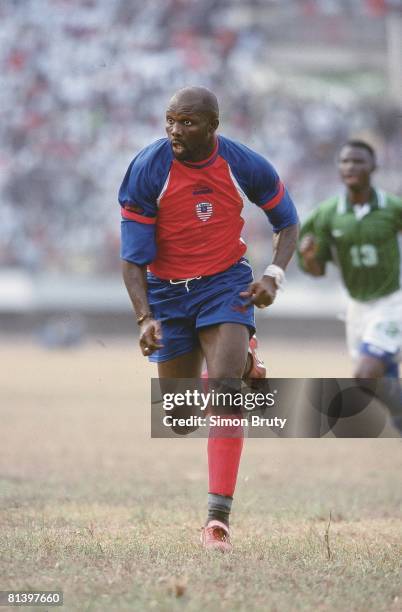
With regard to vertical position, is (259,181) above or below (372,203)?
below

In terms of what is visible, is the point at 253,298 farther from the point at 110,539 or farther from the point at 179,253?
the point at 110,539

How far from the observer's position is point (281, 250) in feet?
18.3

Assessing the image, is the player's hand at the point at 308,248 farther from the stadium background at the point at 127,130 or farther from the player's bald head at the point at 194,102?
the stadium background at the point at 127,130

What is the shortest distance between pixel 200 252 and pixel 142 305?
0.42m

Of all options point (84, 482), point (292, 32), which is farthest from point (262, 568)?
point (292, 32)

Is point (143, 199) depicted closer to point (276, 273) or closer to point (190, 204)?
point (190, 204)

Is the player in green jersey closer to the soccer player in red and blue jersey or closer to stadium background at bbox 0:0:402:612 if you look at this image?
the soccer player in red and blue jersey

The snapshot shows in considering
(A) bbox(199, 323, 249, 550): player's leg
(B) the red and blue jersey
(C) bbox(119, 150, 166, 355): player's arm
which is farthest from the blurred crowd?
(A) bbox(199, 323, 249, 550): player's leg

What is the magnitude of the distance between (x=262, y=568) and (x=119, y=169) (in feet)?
78.0

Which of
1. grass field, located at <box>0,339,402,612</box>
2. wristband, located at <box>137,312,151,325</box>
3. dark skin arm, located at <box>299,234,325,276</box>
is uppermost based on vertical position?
dark skin arm, located at <box>299,234,325,276</box>

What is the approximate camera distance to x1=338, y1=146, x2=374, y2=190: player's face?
8.00 metres

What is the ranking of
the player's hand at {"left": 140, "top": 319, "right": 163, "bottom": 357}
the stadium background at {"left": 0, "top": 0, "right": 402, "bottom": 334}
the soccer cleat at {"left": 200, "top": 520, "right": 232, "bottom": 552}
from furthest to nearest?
1. the stadium background at {"left": 0, "top": 0, "right": 402, "bottom": 334}
2. the player's hand at {"left": 140, "top": 319, "right": 163, "bottom": 357}
3. the soccer cleat at {"left": 200, "top": 520, "right": 232, "bottom": 552}

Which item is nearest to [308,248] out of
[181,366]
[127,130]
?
[181,366]

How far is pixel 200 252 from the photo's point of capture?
5.41 meters
